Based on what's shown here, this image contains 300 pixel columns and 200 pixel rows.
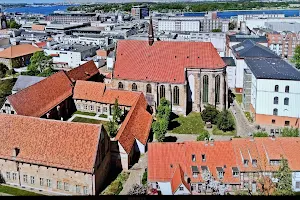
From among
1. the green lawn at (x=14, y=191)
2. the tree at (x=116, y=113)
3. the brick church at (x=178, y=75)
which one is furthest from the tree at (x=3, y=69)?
the green lawn at (x=14, y=191)

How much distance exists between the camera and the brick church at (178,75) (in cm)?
5738

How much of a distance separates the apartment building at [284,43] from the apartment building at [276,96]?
46.8 meters

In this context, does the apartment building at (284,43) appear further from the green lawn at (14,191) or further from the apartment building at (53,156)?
the green lawn at (14,191)

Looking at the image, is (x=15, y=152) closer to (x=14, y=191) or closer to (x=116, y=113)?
(x=14, y=191)

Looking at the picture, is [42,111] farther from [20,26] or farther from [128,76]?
[20,26]

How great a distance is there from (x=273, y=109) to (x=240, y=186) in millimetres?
21405

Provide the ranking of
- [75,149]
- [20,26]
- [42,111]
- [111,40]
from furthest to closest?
1. [20,26]
2. [111,40]
3. [42,111]
4. [75,149]

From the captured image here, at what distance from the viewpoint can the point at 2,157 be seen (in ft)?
121

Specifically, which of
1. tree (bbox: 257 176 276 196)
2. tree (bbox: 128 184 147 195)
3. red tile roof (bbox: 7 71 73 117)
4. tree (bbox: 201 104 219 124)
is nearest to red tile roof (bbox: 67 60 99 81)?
red tile roof (bbox: 7 71 73 117)

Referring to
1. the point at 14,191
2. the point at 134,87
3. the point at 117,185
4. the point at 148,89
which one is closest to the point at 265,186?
the point at 117,185

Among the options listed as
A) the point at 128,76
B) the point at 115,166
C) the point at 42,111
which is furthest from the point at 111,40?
the point at 115,166

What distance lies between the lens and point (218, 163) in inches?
1447

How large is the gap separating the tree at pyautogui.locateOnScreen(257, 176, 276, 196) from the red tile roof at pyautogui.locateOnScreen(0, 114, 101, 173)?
1583 centimetres

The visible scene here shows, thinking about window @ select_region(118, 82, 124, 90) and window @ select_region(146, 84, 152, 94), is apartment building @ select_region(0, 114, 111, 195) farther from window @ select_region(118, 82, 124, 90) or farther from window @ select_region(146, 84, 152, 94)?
window @ select_region(118, 82, 124, 90)
